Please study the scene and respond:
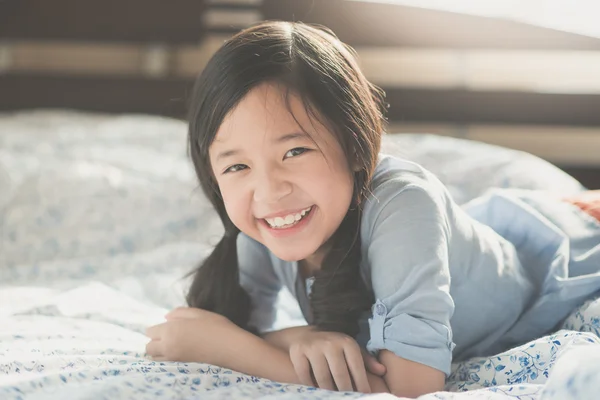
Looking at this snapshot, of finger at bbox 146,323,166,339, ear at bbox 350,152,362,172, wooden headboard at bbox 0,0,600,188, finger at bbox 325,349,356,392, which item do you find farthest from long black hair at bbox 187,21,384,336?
wooden headboard at bbox 0,0,600,188

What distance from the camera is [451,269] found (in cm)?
110

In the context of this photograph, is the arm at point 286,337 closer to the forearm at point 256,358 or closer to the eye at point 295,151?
the forearm at point 256,358

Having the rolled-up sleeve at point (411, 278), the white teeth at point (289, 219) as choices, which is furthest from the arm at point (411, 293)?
the white teeth at point (289, 219)

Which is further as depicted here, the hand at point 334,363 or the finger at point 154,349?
the finger at point 154,349

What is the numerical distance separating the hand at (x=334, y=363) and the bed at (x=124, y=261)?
6 cm

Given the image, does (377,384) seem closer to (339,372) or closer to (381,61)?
(339,372)

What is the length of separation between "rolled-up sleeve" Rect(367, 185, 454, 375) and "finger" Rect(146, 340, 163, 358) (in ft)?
0.99

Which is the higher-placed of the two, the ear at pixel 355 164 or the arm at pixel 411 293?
the ear at pixel 355 164

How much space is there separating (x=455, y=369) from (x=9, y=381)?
0.60m

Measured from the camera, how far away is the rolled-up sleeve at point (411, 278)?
939 mm

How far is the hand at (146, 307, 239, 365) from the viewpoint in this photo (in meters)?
1.05

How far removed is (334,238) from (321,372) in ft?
0.65

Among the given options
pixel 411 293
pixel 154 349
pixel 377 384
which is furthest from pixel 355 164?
pixel 154 349

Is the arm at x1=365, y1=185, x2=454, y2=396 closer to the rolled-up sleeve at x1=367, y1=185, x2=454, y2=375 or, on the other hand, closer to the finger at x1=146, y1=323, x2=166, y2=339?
the rolled-up sleeve at x1=367, y1=185, x2=454, y2=375
